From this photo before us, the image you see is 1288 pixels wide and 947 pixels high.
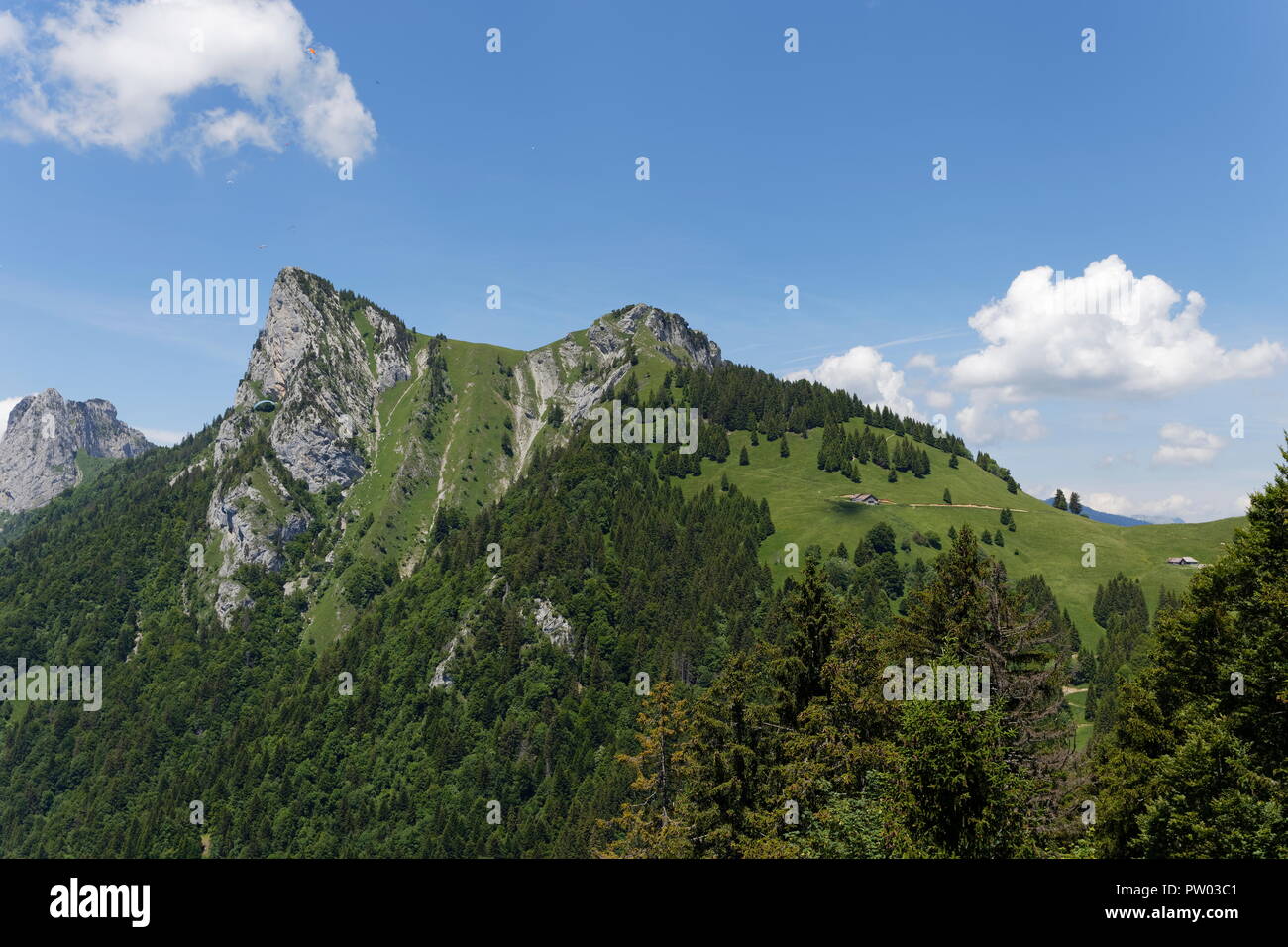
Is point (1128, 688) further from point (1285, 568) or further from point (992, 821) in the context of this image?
point (992, 821)

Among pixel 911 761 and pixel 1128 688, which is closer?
pixel 911 761

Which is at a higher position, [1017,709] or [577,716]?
[1017,709]

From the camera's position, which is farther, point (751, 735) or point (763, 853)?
point (751, 735)
